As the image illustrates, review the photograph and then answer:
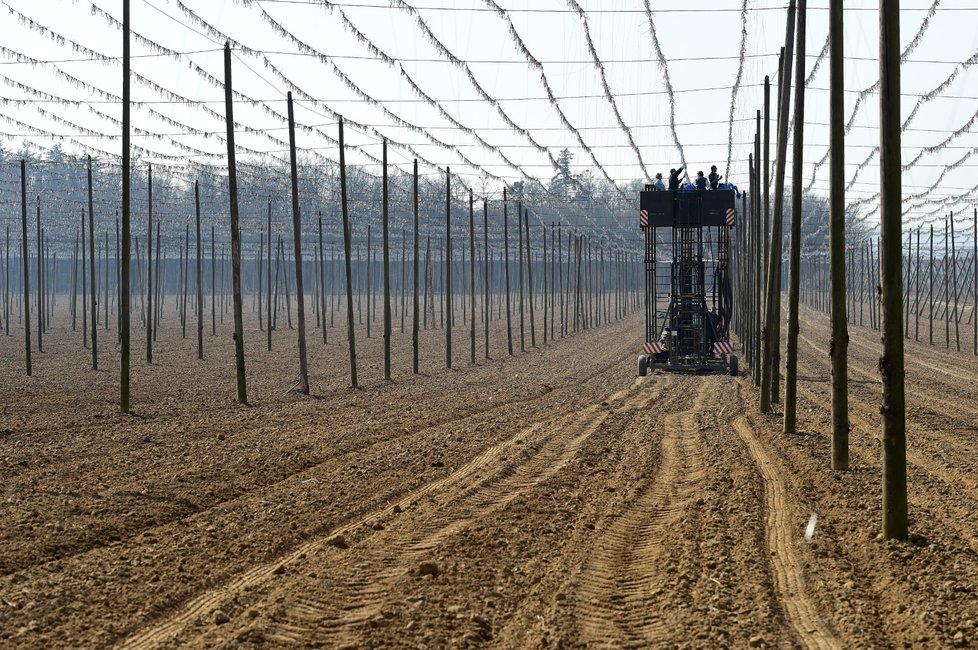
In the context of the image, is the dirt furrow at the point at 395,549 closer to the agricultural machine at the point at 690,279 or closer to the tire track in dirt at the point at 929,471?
the tire track in dirt at the point at 929,471

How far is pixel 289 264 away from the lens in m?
91.9

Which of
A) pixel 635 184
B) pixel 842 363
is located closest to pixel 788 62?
pixel 842 363

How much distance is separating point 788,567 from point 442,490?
3.58 metres

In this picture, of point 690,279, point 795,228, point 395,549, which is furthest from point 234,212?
point 395,549

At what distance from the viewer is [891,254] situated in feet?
22.4

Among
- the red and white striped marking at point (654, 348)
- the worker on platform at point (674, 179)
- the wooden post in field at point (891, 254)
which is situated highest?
the worker on platform at point (674, 179)

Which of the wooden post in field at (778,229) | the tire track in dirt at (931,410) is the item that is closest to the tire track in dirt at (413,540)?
the wooden post in field at (778,229)

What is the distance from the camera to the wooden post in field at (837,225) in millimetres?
9297

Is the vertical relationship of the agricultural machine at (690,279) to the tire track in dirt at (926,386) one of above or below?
above

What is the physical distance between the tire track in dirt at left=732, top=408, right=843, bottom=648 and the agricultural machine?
11.9m

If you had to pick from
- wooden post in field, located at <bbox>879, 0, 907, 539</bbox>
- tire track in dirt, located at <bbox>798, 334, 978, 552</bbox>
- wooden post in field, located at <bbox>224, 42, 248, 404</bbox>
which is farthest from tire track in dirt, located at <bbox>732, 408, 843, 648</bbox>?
wooden post in field, located at <bbox>224, 42, 248, 404</bbox>

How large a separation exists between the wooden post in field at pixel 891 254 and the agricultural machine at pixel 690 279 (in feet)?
49.8

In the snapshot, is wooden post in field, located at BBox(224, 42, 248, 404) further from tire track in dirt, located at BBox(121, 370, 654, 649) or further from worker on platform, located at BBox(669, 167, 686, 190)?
worker on platform, located at BBox(669, 167, 686, 190)

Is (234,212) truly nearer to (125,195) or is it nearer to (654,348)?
(125,195)
